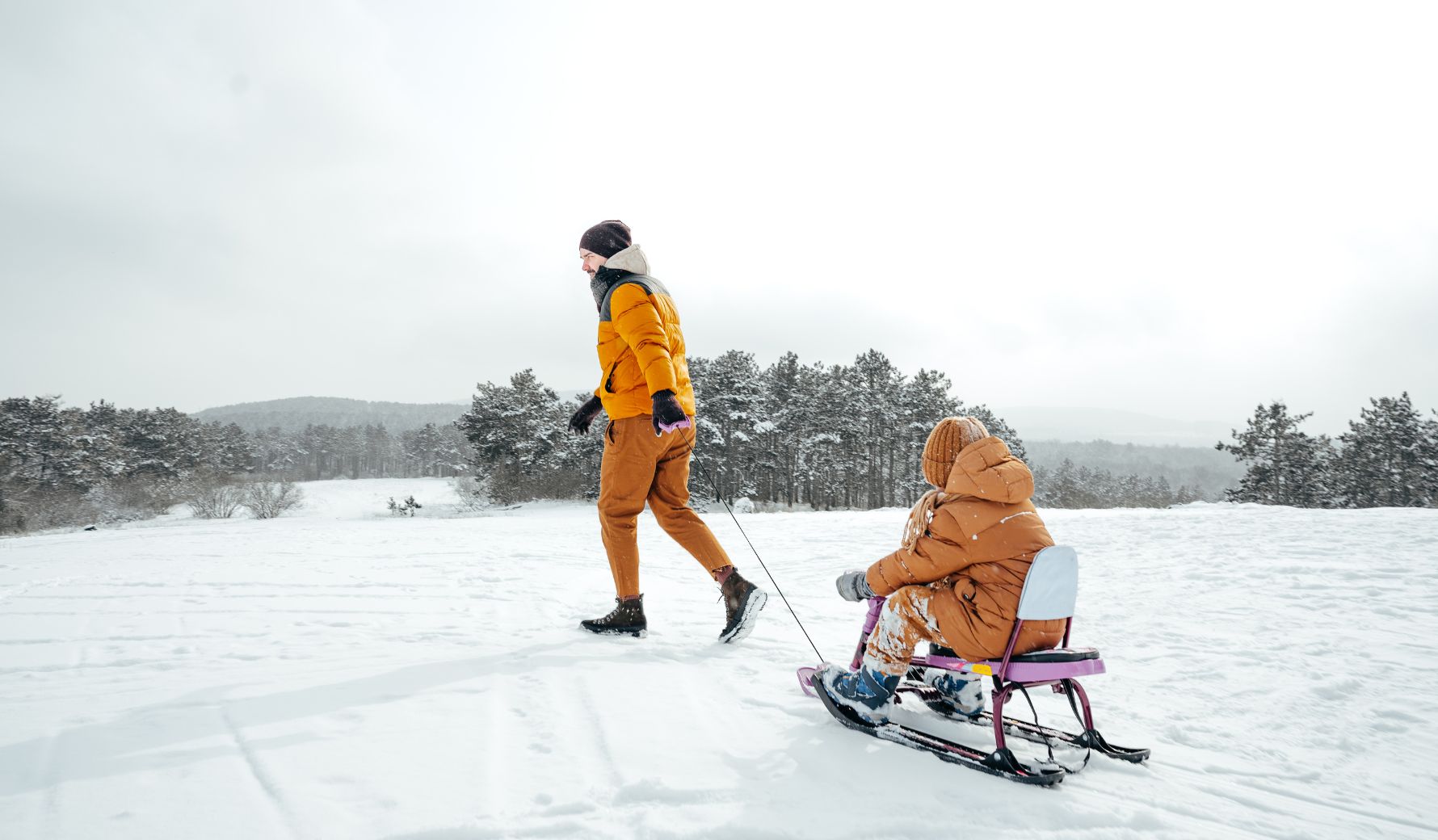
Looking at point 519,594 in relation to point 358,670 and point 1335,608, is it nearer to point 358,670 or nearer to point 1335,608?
point 358,670

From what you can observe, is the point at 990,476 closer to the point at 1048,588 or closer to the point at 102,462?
the point at 1048,588

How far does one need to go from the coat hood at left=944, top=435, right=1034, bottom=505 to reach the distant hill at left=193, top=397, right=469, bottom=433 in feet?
487

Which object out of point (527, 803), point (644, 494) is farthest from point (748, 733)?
point (644, 494)

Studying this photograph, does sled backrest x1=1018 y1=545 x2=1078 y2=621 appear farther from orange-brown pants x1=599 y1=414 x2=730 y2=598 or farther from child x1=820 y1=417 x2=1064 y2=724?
orange-brown pants x1=599 y1=414 x2=730 y2=598

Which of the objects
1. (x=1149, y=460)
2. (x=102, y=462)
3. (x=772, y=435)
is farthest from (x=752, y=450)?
(x=1149, y=460)

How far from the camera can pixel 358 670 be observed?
2.91 meters

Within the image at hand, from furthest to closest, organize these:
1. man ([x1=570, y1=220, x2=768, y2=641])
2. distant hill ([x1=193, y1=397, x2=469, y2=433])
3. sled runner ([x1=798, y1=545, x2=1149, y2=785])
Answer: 1. distant hill ([x1=193, y1=397, x2=469, y2=433])
2. man ([x1=570, y1=220, x2=768, y2=641])
3. sled runner ([x1=798, y1=545, x2=1149, y2=785])

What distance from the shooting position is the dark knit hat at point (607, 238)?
3.72m

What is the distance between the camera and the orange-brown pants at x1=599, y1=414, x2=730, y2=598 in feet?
11.4

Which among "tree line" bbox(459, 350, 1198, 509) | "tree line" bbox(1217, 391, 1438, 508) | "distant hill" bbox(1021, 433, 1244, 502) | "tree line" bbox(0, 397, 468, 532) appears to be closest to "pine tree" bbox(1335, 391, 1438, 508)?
"tree line" bbox(1217, 391, 1438, 508)

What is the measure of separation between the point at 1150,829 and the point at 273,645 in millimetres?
3754

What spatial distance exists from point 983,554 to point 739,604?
1598 millimetres

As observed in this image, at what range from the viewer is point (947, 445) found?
2.58 m

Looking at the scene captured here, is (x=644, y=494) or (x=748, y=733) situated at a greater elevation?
(x=644, y=494)
